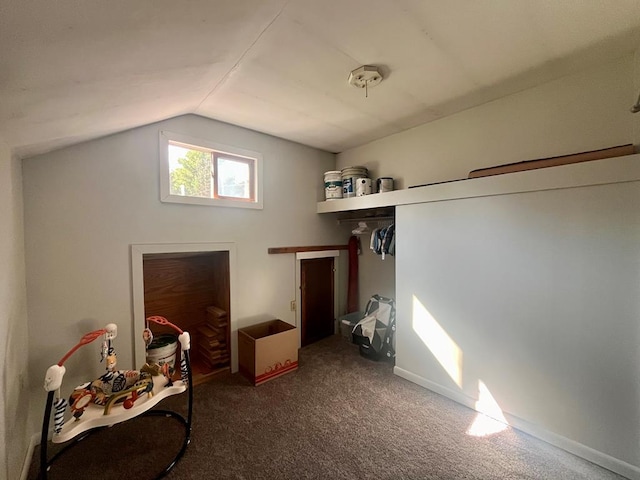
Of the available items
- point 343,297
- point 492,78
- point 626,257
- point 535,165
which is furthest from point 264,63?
point 343,297

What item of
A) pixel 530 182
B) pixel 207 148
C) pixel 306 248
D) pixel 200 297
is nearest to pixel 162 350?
pixel 200 297

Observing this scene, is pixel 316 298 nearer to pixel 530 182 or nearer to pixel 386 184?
pixel 386 184

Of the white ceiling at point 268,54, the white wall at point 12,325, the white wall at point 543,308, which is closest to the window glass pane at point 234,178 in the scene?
the white ceiling at point 268,54

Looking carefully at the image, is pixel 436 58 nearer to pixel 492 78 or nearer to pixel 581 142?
pixel 492 78

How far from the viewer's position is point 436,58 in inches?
63.3

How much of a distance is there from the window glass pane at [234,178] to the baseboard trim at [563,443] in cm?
260

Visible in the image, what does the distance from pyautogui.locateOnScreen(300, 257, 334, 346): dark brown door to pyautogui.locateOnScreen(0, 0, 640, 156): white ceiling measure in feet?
6.06

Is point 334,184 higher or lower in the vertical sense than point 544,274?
higher

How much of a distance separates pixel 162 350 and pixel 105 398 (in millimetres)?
840

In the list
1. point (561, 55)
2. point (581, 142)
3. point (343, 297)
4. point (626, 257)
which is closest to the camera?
point (626, 257)

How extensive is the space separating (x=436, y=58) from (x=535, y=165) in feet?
3.31

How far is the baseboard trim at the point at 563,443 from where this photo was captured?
4.87ft

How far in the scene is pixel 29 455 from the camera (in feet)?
5.34

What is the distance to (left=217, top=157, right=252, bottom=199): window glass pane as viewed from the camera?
2.61 metres
